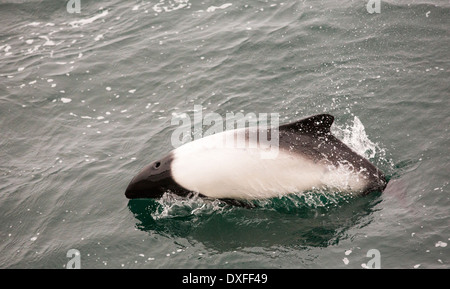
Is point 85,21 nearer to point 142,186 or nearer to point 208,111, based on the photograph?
point 208,111

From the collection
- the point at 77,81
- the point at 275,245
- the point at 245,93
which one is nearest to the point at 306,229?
the point at 275,245

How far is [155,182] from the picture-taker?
386 inches

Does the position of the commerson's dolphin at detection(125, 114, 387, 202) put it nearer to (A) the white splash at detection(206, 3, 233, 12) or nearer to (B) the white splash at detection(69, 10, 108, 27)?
(A) the white splash at detection(206, 3, 233, 12)

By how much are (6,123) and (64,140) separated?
7.19 ft

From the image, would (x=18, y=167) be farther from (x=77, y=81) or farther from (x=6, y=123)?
(x=77, y=81)

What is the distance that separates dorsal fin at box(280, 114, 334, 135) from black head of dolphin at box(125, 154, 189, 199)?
94.5 inches

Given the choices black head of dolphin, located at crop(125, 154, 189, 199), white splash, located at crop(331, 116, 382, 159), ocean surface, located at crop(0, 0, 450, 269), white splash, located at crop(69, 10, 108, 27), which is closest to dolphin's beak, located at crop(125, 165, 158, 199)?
black head of dolphin, located at crop(125, 154, 189, 199)

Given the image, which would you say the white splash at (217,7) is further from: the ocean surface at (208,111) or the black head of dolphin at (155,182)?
the black head of dolphin at (155,182)

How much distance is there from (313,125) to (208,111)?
4130 mm

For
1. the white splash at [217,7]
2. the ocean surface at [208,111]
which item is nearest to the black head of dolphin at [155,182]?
the ocean surface at [208,111]

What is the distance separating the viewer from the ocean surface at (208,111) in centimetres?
897

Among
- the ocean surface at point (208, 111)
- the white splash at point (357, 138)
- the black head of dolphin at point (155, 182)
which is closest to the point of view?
the ocean surface at point (208, 111)

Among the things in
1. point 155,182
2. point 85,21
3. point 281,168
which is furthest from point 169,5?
point 281,168

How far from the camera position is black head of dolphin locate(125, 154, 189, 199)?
31.8 ft
